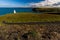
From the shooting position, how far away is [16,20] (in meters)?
5.64

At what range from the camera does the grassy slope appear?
561cm

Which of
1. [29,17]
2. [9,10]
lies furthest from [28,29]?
[9,10]

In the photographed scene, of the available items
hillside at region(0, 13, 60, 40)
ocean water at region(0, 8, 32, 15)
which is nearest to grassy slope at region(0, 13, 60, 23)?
hillside at region(0, 13, 60, 40)

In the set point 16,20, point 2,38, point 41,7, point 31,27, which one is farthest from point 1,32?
point 41,7

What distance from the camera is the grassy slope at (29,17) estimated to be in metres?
5.61

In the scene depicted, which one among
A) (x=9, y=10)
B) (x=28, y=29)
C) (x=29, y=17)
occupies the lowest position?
(x=28, y=29)

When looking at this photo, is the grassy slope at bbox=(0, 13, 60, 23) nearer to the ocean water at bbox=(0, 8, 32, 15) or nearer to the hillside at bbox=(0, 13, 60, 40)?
the hillside at bbox=(0, 13, 60, 40)

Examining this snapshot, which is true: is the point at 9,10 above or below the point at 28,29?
above

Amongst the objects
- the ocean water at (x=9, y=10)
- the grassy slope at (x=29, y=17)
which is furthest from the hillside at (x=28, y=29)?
the ocean water at (x=9, y=10)

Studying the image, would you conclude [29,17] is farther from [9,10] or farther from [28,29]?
[9,10]

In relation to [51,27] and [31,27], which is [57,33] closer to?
[51,27]

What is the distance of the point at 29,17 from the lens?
5.66 m

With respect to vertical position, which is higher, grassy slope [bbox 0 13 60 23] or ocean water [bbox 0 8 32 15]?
ocean water [bbox 0 8 32 15]

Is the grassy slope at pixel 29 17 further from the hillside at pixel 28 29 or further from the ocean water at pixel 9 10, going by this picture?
the ocean water at pixel 9 10
